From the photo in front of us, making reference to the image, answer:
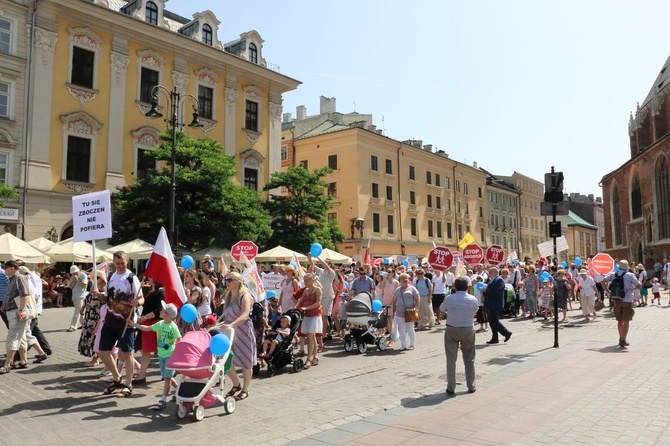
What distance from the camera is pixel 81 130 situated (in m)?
28.7

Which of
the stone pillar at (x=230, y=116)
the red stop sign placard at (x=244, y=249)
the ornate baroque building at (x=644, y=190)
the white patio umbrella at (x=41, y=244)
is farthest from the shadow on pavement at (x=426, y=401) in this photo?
the ornate baroque building at (x=644, y=190)

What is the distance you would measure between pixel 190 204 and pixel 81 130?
814cm

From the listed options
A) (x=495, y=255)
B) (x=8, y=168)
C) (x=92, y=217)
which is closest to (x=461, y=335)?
(x=92, y=217)

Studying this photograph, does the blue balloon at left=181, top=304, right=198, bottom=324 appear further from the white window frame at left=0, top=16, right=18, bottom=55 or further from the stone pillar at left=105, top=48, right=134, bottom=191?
the white window frame at left=0, top=16, right=18, bottom=55

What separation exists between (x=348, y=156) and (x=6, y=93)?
28907mm

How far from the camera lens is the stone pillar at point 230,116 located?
1404 inches

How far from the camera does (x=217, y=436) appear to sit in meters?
5.81

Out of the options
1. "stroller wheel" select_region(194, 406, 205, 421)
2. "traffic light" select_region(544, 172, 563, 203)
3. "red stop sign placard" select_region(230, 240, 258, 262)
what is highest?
"traffic light" select_region(544, 172, 563, 203)

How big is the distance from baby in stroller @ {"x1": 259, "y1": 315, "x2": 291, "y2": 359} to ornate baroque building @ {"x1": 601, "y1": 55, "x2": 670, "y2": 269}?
A: 49722 millimetres

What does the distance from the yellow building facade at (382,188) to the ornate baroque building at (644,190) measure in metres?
19.4

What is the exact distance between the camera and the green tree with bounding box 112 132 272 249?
25234 millimetres

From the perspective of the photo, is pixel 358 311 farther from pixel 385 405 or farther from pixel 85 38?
pixel 85 38

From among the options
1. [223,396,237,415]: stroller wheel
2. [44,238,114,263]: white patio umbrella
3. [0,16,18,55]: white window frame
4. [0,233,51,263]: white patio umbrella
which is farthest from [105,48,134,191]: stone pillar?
[223,396,237,415]: stroller wheel

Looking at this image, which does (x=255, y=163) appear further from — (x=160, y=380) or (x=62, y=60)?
(x=160, y=380)
